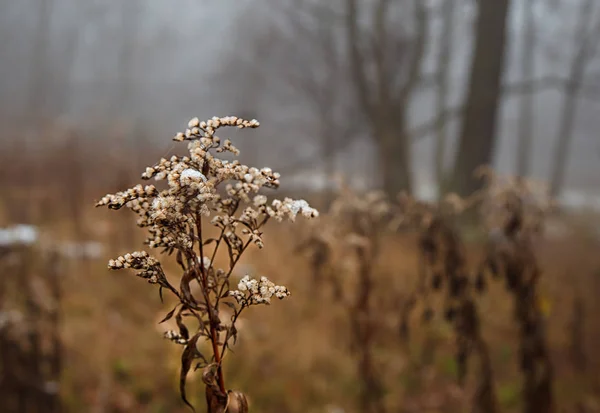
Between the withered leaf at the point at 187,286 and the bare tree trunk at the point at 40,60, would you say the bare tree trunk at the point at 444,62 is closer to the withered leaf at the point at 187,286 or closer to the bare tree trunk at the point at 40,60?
the withered leaf at the point at 187,286

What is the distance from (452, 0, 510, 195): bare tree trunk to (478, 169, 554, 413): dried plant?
8.06 ft

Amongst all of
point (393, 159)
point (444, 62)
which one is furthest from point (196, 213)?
point (444, 62)

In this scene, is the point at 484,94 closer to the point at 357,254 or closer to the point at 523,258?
the point at 523,258

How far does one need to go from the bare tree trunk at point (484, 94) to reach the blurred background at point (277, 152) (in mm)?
15

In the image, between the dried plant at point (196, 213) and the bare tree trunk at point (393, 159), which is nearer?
the dried plant at point (196, 213)

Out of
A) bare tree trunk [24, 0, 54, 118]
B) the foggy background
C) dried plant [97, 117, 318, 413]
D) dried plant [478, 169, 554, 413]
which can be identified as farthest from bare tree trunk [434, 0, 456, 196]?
bare tree trunk [24, 0, 54, 118]

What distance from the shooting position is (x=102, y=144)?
25.3 ft

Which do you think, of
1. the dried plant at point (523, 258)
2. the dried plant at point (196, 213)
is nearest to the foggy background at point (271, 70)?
the dried plant at point (196, 213)

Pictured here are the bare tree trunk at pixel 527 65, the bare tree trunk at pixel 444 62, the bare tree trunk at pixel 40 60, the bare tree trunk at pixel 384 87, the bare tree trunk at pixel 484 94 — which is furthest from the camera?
the bare tree trunk at pixel 40 60

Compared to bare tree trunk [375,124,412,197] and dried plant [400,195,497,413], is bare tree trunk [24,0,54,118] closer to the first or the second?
bare tree trunk [375,124,412,197]

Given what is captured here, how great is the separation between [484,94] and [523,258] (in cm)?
302

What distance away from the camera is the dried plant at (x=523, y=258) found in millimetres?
1948

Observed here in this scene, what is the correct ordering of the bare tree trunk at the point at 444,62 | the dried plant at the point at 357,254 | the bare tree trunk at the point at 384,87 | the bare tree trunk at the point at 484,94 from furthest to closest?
1. the bare tree trunk at the point at 444,62
2. the bare tree trunk at the point at 384,87
3. the bare tree trunk at the point at 484,94
4. the dried plant at the point at 357,254

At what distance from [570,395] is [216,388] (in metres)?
2.86
